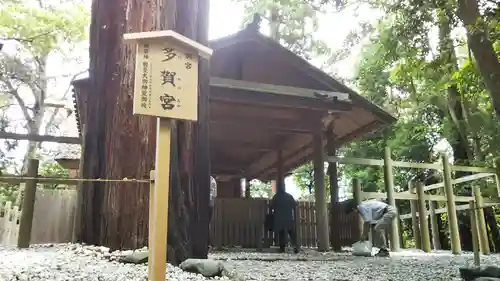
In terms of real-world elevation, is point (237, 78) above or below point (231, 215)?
above

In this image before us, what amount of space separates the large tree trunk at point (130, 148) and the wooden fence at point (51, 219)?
13.5 feet

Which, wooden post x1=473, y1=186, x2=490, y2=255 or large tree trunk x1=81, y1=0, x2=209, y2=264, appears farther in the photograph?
wooden post x1=473, y1=186, x2=490, y2=255

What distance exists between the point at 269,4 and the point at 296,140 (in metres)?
6.35

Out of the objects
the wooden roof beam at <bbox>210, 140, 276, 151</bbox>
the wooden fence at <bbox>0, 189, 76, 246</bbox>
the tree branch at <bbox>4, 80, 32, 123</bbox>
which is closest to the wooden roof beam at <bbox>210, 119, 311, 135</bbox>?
the wooden roof beam at <bbox>210, 140, 276, 151</bbox>

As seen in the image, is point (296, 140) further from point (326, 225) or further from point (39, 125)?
point (39, 125)

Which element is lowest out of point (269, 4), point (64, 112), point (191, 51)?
point (191, 51)

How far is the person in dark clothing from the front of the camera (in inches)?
375

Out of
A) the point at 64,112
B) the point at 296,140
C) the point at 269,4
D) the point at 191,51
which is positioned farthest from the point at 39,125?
the point at 191,51

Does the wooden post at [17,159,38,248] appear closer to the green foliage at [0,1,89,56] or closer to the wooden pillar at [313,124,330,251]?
the wooden pillar at [313,124,330,251]

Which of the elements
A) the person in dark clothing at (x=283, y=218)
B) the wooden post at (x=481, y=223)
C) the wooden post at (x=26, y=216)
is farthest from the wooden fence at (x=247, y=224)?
the wooden post at (x=26, y=216)

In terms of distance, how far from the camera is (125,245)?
412cm

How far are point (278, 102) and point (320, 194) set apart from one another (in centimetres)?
239

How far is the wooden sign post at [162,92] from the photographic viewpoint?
2.82 m

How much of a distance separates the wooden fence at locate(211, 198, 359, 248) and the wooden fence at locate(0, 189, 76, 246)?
3.05 metres
